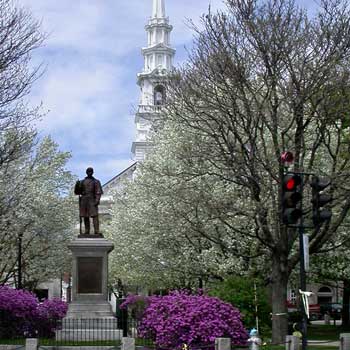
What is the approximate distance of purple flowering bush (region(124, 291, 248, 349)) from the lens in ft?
71.9

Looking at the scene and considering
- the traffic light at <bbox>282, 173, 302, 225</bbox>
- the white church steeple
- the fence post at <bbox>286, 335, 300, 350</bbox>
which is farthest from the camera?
the white church steeple

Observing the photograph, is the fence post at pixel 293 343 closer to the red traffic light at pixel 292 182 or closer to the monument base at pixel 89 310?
the red traffic light at pixel 292 182

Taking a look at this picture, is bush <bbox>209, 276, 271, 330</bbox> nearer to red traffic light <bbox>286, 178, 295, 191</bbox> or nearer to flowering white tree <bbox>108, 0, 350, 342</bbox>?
flowering white tree <bbox>108, 0, 350, 342</bbox>

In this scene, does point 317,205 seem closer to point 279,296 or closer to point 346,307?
point 279,296

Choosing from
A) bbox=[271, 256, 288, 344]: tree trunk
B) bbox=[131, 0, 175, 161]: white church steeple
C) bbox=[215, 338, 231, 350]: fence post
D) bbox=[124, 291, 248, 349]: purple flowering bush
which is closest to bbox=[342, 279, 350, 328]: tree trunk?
bbox=[271, 256, 288, 344]: tree trunk

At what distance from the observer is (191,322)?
22.0m

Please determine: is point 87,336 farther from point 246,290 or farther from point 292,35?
point 292,35

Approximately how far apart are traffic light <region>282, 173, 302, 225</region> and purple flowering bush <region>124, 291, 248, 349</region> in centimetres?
669

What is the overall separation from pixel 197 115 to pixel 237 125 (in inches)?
53.8

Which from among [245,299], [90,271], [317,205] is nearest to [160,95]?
[90,271]

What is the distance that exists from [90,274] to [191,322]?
5.71m

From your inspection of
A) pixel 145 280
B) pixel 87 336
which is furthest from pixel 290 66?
pixel 145 280

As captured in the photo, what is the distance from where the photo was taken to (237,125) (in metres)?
27.2

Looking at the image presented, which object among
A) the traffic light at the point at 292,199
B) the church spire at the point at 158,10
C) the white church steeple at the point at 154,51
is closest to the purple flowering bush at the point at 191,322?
the traffic light at the point at 292,199
